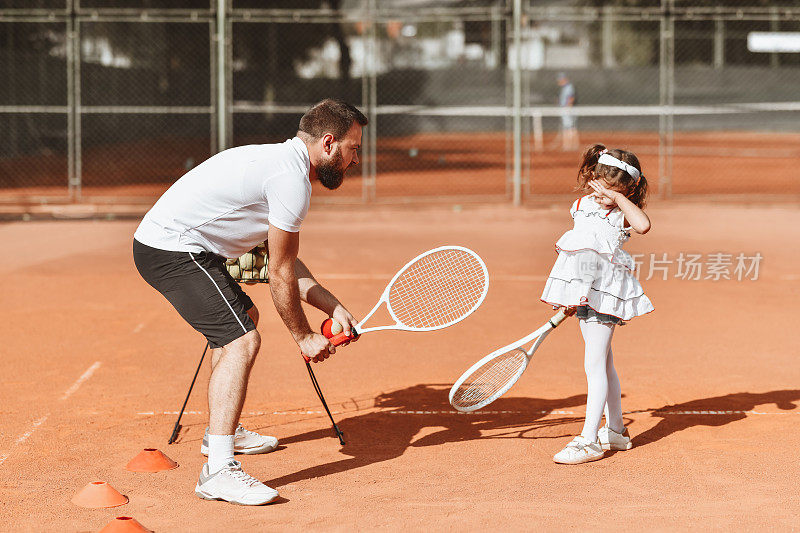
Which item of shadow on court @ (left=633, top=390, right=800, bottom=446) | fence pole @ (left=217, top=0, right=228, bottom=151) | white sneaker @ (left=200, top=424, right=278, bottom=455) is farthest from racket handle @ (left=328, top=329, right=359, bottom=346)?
fence pole @ (left=217, top=0, right=228, bottom=151)

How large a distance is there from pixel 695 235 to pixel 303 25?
21.4 metres

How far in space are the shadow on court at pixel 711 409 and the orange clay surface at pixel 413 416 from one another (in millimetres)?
19

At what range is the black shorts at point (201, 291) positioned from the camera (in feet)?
15.9

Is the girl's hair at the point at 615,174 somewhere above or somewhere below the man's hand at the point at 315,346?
above

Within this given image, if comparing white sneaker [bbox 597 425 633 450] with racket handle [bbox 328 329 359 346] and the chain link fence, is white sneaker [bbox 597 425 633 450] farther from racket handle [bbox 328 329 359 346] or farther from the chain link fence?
the chain link fence

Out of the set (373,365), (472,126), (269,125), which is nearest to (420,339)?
(373,365)

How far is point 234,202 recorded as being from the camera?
4840mm

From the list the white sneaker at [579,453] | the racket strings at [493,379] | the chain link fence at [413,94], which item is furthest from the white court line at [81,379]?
the chain link fence at [413,94]

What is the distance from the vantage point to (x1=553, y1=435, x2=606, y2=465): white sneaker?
207 inches

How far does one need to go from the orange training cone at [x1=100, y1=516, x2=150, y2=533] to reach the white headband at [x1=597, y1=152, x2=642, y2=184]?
2.73 metres

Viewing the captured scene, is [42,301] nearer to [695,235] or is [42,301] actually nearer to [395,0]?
[695,235]

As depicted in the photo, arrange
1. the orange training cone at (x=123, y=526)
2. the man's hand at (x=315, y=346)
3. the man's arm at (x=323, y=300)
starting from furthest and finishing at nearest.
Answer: the man's arm at (x=323, y=300) < the man's hand at (x=315, y=346) < the orange training cone at (x=123, y=526)

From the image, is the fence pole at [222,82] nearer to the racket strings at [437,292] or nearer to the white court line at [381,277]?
the white court line at [381,277]

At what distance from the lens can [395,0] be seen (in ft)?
108
